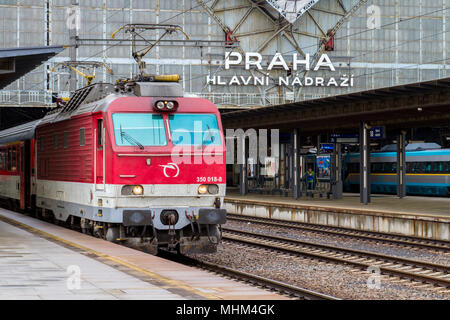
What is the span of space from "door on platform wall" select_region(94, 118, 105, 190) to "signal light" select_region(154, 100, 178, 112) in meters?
1.18

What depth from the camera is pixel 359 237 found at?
22.1 metres

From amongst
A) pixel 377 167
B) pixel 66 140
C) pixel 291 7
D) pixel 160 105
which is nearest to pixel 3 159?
pixel 66 140

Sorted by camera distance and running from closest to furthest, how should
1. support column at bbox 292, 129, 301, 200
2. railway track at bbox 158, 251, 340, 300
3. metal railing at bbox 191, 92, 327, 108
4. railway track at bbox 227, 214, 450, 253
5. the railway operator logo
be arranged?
railway track at bbox 158, 251, 340, 300
the railway operator logo
railway track at bbox 227, 214, 450, 253
support column at bbox 292, 129, 301, 200
metal railing at bbox 191, 92, 327, 108

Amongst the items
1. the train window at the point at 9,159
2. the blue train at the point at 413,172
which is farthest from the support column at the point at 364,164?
the train window at the point at 9,159

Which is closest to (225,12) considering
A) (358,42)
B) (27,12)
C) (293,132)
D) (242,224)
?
(358,42)

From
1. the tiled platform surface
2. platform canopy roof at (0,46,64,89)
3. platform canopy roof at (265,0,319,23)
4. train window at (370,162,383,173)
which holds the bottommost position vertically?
the tiled platform surface

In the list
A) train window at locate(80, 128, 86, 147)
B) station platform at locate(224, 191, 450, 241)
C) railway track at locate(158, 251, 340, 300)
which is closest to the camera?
railway track at locate(158, 251, 340, 300)

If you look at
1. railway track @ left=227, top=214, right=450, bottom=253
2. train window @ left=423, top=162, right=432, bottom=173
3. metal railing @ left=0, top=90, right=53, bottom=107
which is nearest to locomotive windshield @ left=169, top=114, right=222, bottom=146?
railway track @ left=227, top=214, right=450, bottom=253

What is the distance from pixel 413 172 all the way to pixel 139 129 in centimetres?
2938

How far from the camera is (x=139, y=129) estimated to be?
47.9ft

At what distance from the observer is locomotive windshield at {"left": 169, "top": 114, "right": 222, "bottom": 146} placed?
1478 cm

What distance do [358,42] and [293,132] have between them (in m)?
30.4

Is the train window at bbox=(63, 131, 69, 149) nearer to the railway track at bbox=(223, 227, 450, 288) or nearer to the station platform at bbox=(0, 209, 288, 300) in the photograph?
the station platform at bbox=(0, 209, 288, 300)

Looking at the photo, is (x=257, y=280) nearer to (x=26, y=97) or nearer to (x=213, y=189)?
(x=213, y=189)
